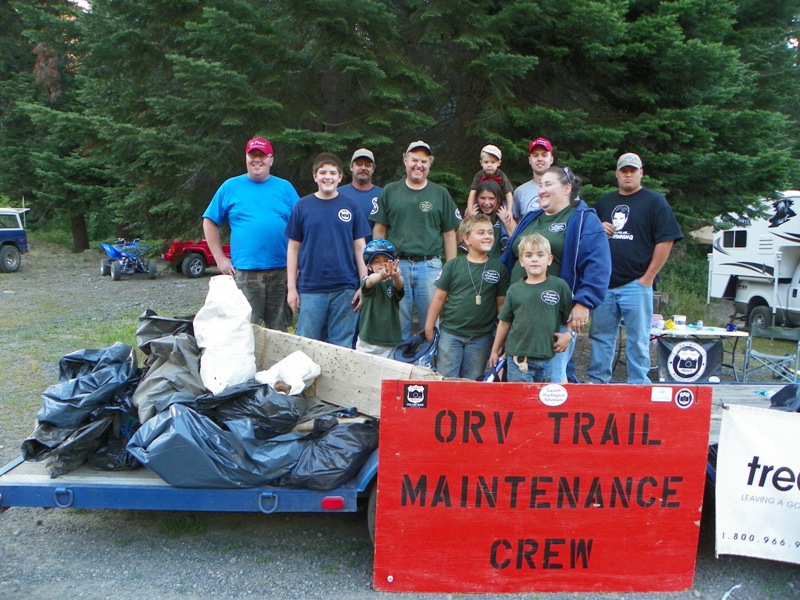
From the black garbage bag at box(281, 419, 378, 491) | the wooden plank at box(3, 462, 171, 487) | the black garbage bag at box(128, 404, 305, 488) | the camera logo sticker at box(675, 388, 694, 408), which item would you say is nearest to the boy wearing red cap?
the camera logo sticker at box(675, 388, 694, 408)

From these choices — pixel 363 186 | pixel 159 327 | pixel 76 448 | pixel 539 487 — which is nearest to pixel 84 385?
pixel 76 448

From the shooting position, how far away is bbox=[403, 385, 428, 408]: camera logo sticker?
3.29 m

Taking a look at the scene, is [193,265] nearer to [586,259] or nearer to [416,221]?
[416,221]

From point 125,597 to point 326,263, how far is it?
8.68 feet

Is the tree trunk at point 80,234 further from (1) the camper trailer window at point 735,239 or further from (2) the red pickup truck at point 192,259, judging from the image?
(1) the camper trailer window at point 735,239

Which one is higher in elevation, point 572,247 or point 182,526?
point 572,247

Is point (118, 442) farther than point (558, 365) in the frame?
No

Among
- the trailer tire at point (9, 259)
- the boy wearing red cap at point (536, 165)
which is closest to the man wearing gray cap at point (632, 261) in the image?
the boy wearing red cap at point (536, 165)

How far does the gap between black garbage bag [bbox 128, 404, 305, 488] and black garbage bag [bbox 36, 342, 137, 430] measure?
0.38 metres

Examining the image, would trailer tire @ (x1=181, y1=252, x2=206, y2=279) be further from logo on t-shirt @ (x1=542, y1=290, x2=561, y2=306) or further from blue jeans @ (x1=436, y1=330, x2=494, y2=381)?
logo on t-shirt @ (x1=542, y1=290, x2=561, y2=306)

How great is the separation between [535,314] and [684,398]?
985 millimetres

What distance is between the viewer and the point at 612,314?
5363 millimetres

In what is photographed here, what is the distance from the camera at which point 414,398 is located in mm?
3293

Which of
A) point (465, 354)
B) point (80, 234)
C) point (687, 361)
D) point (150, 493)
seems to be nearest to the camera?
point (150, 493)
